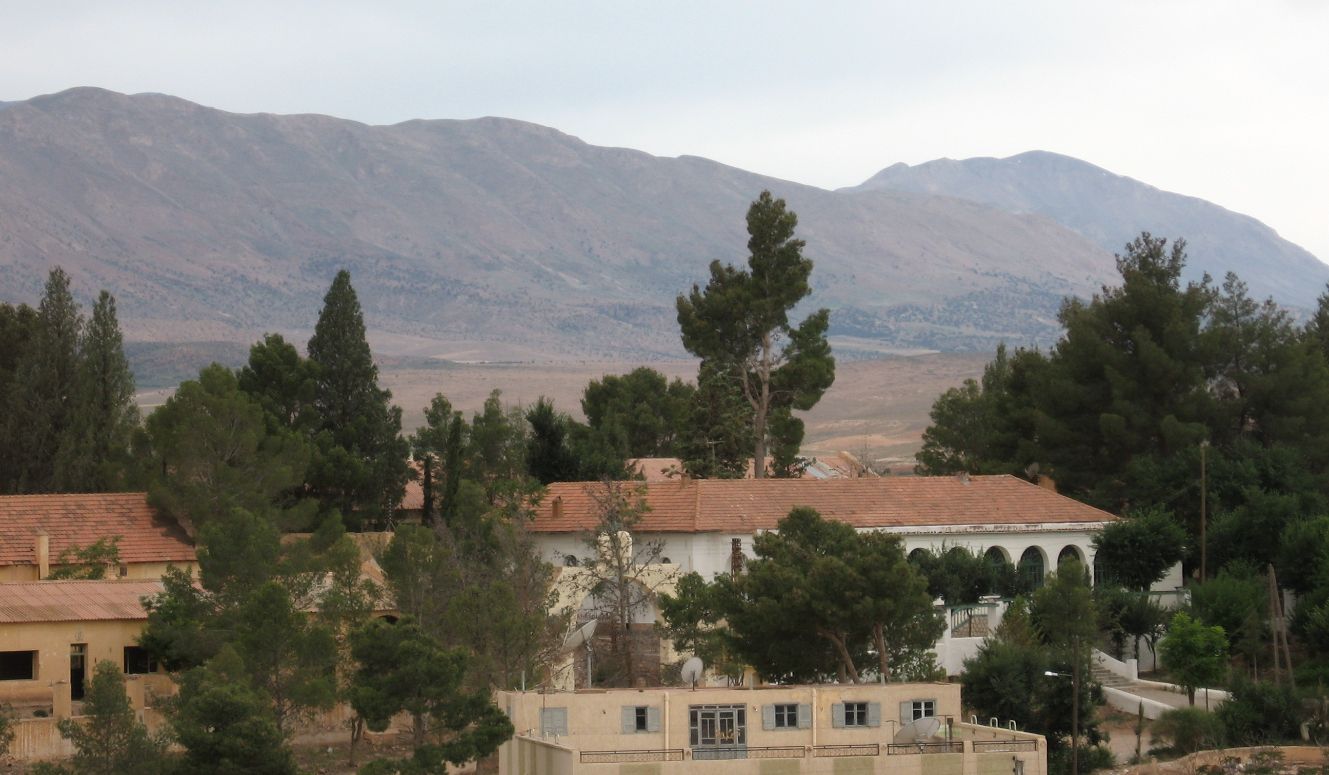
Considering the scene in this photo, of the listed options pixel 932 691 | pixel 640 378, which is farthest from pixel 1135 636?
pixel 640 378

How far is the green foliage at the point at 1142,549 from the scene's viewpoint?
54344 millimetres

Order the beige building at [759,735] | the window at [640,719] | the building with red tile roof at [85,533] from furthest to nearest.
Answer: the building with red tile roof at [85,533] → the window at [640,719] → the beige building at [759,735]

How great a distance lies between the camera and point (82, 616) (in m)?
41.4

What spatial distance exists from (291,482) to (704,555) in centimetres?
1081

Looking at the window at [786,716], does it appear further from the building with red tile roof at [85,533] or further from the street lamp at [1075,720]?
the building with red tile roof at [85,533]

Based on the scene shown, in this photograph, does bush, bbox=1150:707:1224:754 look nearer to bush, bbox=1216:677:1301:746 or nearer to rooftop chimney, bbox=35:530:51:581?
bush, bbox=1216:677:1301:746

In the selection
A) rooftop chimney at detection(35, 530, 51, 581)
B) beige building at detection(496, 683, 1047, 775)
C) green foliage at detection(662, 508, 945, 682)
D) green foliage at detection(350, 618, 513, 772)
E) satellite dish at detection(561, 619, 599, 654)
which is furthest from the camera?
rooftop chimney at detection(35, 530, 51, 581)

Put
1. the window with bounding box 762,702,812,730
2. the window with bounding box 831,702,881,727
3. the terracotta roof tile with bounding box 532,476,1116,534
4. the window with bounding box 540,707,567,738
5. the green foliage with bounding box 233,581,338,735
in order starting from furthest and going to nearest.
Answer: the terracotta roof tile with bounding box 532,476,1116,534 → the green foliage with bounding box 233,581,338,735 → the window with bounding box 831,702,881,727 → the window with bounding box 762,702,812,730 → the window with bounding box 540,707,567,738

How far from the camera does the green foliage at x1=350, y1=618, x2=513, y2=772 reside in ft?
115

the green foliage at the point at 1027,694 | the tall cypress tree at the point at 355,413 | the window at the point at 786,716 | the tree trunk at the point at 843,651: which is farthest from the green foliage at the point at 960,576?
the tall cypress tree at the point at 355,413

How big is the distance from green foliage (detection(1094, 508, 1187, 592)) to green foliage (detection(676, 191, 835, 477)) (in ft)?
41.0

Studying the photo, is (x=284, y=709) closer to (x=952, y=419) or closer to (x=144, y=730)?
(x=144, y=730)

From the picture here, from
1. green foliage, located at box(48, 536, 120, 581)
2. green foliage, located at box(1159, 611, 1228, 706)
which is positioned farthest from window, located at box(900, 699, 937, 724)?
green foliage, located at box(48, 536, 120, 581)

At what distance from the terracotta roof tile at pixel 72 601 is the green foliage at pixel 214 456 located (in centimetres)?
519
